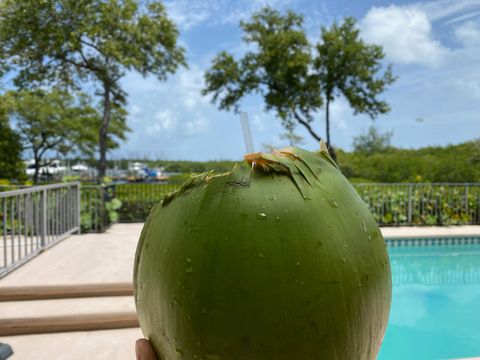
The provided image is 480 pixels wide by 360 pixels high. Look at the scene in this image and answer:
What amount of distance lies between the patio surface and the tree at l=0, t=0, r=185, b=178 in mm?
9020

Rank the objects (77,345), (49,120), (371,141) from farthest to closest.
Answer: (371,141), (49,120), (77,345)

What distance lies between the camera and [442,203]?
437 inches

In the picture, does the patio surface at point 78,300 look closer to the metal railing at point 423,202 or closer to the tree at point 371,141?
the metal railing at point 423,202

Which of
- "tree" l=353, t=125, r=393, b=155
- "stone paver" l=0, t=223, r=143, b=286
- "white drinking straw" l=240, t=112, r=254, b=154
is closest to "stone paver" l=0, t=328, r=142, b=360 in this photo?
"stone paver" l=0, t=223, r=143, b=286

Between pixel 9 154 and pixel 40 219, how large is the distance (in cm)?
1495

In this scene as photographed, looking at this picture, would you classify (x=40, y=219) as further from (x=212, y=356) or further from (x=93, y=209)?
(x=212, y=356)

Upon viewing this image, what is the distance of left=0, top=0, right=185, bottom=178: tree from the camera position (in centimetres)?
1402

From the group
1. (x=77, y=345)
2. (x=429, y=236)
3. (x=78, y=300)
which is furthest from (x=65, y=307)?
(x=429, y=236)

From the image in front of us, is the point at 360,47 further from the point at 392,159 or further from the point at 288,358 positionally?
the point at 288,358

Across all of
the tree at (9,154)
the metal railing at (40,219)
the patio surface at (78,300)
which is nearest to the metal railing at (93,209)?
the metal railing at (40,219)

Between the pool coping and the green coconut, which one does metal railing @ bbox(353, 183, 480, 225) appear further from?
the green coconut

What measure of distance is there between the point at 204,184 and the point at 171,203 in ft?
0.23

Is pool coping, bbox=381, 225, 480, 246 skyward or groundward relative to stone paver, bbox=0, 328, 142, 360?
groundward

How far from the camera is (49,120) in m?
22.8
